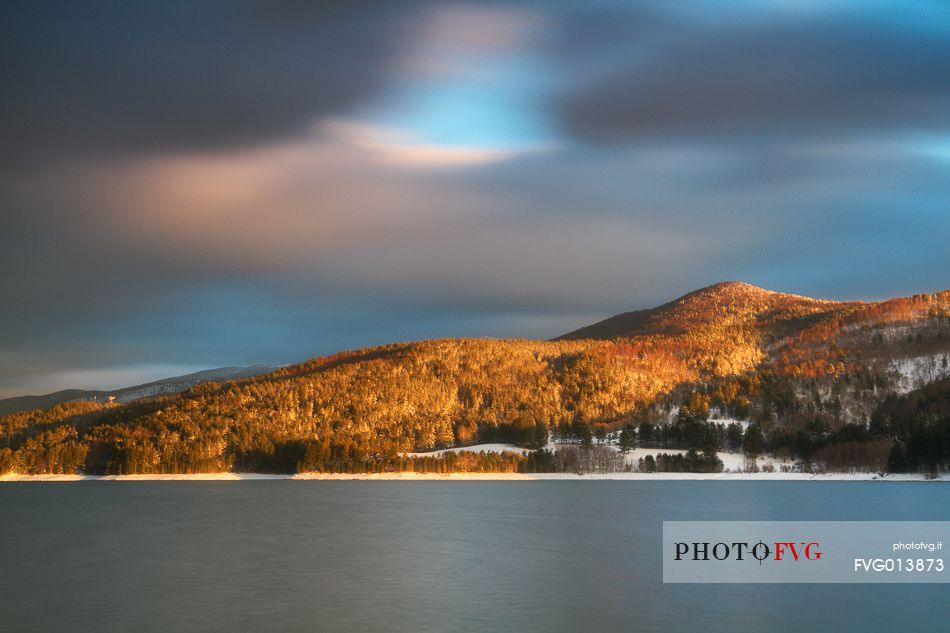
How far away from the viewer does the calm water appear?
40609mm

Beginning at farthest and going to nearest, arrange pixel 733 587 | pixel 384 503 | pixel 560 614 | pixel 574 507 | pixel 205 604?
pixel 384 503 < pixel 574 507 < pixel 733 587 < pixel 205 604 < pixel 560 614

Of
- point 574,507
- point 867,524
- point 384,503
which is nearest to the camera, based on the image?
point 867,524

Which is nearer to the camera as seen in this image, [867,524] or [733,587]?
[733,587]

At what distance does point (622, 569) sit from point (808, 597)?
1447cm

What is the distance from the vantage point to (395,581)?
175 ft

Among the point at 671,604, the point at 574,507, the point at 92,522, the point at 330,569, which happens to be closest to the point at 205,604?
the point at 330,569

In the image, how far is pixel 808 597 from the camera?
4616 cm

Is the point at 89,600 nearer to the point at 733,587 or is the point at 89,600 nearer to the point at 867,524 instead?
the point at 733,587

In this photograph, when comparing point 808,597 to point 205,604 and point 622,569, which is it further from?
point 205,604

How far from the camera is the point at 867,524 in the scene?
85.9 m

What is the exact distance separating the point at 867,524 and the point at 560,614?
55.6 m

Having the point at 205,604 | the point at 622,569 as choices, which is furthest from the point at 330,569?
the point at 622,569

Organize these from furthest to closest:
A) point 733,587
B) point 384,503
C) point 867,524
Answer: point 384,503 → point 867,524 → point 733,587

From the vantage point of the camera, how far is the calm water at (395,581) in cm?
4061
